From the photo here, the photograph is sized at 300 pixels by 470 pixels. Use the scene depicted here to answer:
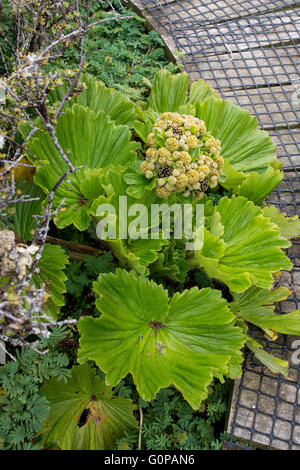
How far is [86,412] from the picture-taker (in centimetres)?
136

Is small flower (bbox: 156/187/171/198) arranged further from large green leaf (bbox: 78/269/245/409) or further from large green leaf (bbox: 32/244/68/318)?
large green leaf (bbox: 32/244/68/318)

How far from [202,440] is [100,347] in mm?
481

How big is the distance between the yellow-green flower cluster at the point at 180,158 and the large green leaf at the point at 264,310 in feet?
1.37

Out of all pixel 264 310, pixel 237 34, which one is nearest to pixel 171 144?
pixel 264 310

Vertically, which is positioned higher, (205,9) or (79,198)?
(205,9)

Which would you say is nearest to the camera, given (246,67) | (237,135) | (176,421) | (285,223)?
(176,421)

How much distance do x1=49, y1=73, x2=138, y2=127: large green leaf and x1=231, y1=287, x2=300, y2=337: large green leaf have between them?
82 cm

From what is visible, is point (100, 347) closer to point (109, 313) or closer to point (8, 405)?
point (109, 313)

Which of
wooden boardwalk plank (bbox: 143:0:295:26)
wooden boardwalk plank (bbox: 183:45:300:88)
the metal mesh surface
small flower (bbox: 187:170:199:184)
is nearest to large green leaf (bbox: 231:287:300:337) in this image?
the metal mesh surface

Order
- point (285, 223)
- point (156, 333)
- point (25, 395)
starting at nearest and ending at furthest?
point (25, 395), point (156, 333), point (285, 223)

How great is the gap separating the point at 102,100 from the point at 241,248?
805mm

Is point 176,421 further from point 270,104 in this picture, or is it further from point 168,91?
point 270,104

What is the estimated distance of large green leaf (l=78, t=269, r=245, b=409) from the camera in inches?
49.0

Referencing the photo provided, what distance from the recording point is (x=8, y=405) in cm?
A: 121
